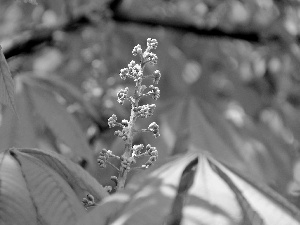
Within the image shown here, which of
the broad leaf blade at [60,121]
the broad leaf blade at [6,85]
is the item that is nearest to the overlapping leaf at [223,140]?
the broad leaf blade at [60,121]

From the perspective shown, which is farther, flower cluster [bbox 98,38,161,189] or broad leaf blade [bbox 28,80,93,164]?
broad leaf blade [bbox 28,80,93,164]

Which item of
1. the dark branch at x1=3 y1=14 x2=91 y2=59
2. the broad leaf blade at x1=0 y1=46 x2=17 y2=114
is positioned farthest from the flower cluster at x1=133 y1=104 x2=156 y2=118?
the dark branch at x1=3 y1=14 x2=91 y2=59

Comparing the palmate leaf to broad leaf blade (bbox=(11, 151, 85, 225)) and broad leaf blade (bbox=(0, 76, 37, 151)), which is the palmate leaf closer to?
broad leaf blade (bbox=(11, 151, 85, 225))

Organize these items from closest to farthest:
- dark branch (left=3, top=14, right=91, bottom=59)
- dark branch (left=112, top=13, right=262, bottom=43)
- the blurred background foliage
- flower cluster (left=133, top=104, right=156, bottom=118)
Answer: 1. flower cluster (left=133, top=104, right=156, bottom=118)
2. the blurred background foliage
3. dark branch (left=3, top=14, right=91, bottom=59)
4. dark branch (left=112, top=13, right=262, bottom=43)

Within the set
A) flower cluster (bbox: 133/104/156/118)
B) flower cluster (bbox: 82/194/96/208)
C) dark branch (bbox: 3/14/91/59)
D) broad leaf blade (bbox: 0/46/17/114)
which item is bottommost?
dark branch (bbox: 3/14/91/59)

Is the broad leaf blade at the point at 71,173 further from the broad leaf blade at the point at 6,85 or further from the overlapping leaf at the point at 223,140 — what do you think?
the overlapping leaf at the point at 223,140

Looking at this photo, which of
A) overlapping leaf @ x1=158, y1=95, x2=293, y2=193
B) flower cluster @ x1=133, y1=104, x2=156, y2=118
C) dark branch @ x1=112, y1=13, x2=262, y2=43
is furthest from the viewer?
dark branch @ x1=112, y1=13, x2=262, y2=43

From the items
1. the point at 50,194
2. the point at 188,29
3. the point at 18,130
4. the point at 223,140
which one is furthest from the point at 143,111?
the point at 188,29

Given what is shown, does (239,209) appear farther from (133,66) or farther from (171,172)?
(133,66)
